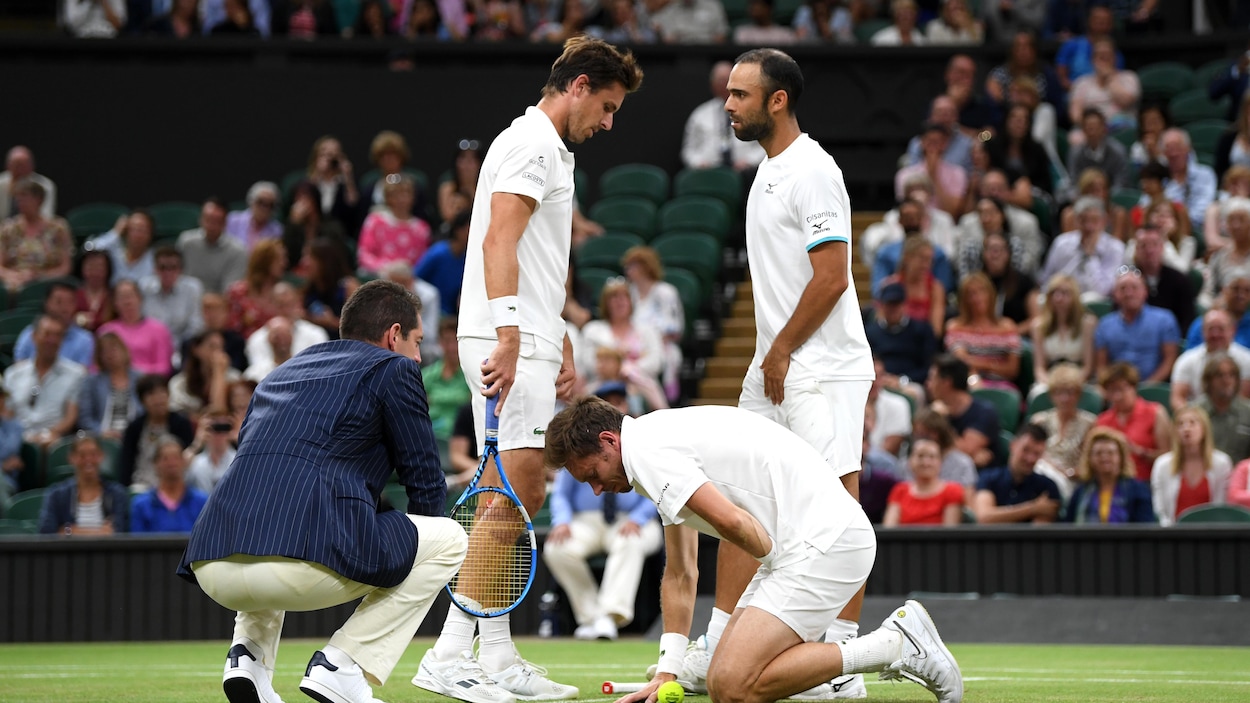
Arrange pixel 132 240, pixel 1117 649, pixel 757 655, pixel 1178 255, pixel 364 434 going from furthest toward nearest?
1. pixel 132 240
2. pixel 1178 255
3. pixel 1117 649
4. pixel 757 655
5. pixel 364 434

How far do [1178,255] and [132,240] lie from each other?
28.4ft

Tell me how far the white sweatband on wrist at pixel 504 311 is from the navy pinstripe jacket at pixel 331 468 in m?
0.71

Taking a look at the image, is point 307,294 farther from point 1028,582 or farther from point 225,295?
point 1028,582

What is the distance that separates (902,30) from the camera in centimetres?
1645

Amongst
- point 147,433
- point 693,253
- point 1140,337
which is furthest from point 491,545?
point 693,253

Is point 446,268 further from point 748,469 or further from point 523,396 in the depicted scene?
point 748,469

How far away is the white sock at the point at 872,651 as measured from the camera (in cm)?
531

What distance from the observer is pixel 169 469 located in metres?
10.5

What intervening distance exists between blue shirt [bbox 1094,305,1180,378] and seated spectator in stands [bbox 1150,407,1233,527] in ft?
5.30

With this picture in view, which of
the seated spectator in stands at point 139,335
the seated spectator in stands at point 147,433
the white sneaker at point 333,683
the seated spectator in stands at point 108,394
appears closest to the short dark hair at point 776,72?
the white sneaker at point 333,683

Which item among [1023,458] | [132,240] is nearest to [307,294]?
[132,240]

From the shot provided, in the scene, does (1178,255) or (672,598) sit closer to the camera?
(672,598)

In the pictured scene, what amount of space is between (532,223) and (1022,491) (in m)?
5.31

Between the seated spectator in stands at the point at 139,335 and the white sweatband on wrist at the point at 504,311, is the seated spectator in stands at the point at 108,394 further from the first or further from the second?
the white sweatband on wrist at the point at 504,311
